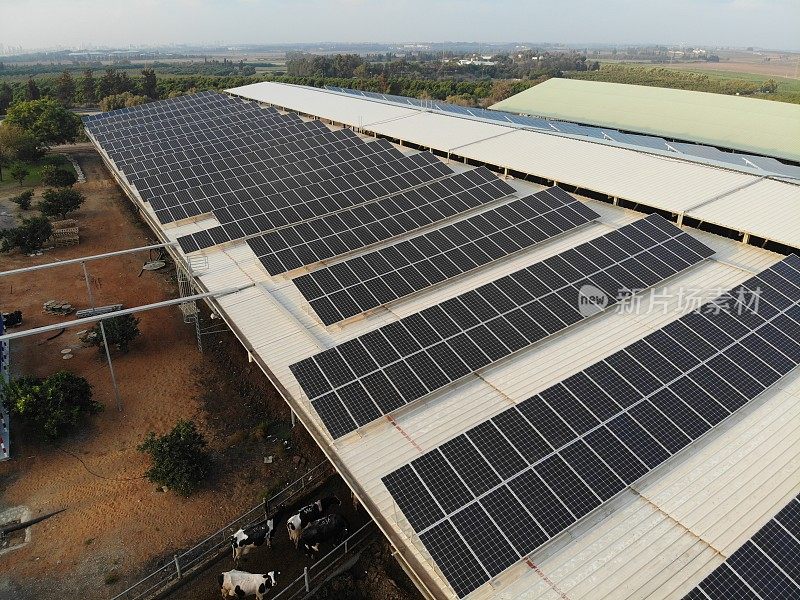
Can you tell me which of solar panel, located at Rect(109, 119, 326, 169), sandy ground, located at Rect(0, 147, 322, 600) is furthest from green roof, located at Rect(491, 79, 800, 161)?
sandy ground, located at Rect(0, 147, 322, 600)

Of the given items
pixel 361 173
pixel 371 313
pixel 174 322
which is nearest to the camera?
pixel 371 313

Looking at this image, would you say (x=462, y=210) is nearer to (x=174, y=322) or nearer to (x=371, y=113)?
(x=174, y=322)

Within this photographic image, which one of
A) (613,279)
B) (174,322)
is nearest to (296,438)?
(174,322)

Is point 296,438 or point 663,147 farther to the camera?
point 663,147

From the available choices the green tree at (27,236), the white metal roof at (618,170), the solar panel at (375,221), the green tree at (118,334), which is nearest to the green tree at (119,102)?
the white metal roof at (618,170)

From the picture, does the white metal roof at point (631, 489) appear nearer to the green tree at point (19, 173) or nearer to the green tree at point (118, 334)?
the green tree at point (118, 334)

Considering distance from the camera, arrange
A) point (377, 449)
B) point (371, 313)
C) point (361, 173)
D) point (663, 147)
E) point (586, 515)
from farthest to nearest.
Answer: point (663, 147) < point (361, 173) < point (371, 313) < point (377, 449) < point (586, 515)

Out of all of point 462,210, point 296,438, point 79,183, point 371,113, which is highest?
point 371,113
